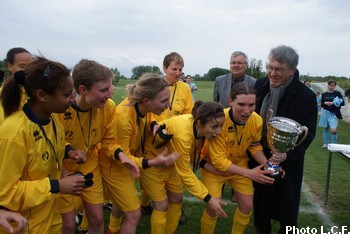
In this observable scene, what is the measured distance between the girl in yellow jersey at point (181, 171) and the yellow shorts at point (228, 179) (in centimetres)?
23

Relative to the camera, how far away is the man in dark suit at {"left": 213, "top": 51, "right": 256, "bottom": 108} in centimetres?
502

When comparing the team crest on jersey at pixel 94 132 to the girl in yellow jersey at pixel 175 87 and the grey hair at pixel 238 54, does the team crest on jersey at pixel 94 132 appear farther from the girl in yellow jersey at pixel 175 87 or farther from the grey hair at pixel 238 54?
the grey hair at pixel 238 54

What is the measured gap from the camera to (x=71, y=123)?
290cm

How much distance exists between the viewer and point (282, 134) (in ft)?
9.50

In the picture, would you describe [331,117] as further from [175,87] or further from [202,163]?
[202,163]

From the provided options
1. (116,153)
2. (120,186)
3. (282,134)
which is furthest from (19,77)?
(282,134)

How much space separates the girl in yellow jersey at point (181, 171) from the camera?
3086 millimetres

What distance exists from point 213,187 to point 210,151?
0.42 m

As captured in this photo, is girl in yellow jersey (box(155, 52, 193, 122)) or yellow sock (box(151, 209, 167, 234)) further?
girl in yellow jersey (box(155, 52, 193, 122))

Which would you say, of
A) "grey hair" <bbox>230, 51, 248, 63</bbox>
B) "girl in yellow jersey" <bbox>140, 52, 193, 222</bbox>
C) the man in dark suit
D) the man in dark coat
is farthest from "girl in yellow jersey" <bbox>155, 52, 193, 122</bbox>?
the man in dark coat

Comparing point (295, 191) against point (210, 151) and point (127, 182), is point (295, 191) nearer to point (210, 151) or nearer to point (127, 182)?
point (210, 151)

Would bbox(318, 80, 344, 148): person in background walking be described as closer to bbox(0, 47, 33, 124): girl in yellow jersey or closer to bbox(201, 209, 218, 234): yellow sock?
bbox(201, 209, 218, 234): yellow sock

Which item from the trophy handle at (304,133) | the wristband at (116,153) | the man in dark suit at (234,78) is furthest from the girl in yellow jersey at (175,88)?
the trophy handle at (304,133)

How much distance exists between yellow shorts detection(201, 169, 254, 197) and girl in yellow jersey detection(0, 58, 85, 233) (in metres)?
1.76
